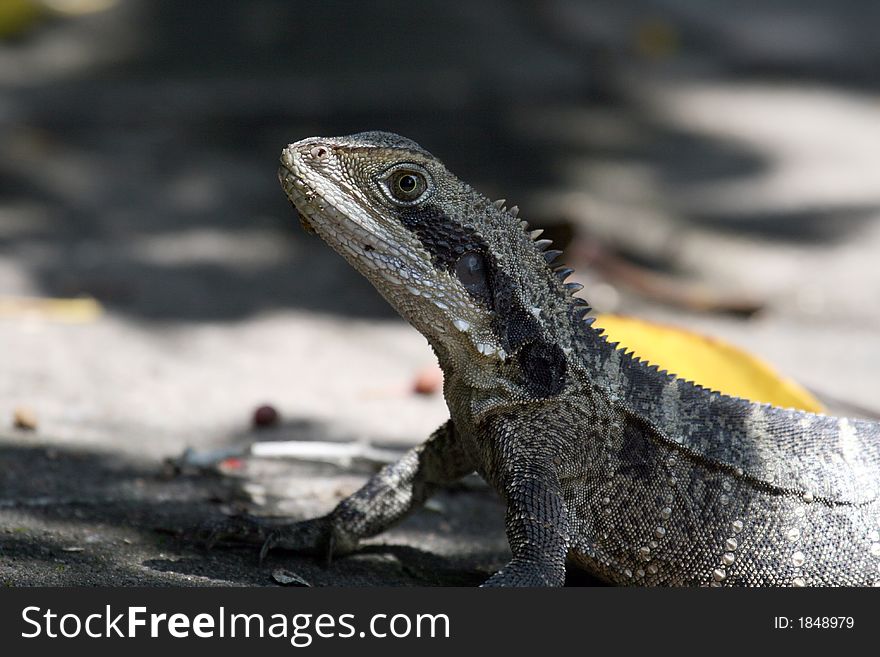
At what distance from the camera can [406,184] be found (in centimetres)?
399

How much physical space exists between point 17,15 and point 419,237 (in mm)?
9595

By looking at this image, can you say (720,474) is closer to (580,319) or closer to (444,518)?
(580,319)

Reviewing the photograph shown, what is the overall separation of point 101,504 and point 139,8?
370 inches

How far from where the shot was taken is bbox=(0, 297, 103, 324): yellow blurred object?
7.69 metres

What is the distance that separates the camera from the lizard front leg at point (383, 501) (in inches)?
178

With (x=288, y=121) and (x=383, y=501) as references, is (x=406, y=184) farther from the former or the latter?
(x=288, y=121)

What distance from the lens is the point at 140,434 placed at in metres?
6.05

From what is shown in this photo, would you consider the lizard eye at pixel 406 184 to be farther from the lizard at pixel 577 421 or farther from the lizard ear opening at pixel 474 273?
the lizard ear opening at pixel 474 273

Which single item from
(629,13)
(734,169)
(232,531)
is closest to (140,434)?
(232,531)

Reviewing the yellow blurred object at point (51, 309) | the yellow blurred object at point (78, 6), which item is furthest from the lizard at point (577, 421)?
the yellow blurred object at point (78, 6)

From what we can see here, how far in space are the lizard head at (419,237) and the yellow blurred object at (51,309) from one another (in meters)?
4.18

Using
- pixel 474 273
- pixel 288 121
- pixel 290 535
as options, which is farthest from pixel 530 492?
pixel 288 121

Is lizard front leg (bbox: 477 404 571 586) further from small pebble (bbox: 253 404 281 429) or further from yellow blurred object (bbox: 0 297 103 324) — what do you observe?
yellow blurred object (bbox: 0 297 103 324)

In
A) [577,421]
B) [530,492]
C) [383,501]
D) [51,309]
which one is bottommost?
[530,492]
